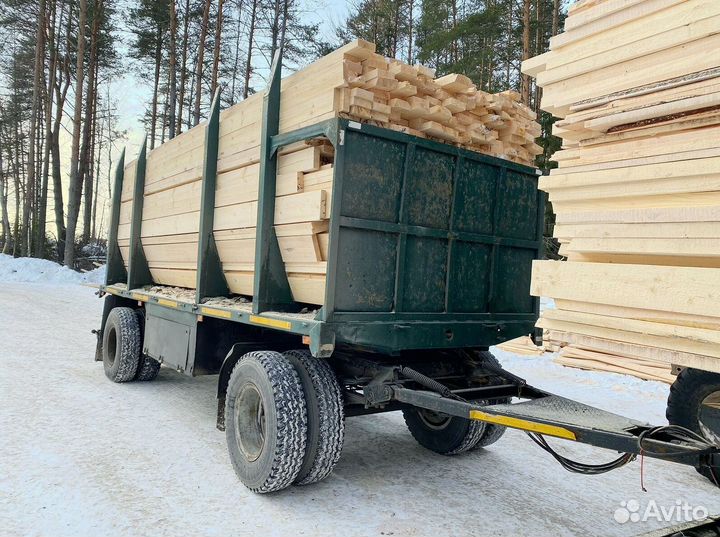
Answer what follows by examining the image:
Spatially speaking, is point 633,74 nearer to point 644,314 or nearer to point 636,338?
point 644,314

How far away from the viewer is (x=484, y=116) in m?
4.74

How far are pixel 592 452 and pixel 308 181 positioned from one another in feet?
11.8

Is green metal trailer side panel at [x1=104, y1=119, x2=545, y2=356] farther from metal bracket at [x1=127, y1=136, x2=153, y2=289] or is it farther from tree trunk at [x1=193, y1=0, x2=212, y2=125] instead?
tree trunk at [x1=193, y1=0, x2=212, y2=125]

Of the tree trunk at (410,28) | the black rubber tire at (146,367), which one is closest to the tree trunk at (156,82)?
the tree trunk at (410,28)

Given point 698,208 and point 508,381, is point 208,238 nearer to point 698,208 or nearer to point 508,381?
point 508,381

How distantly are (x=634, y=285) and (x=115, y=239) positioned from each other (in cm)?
751

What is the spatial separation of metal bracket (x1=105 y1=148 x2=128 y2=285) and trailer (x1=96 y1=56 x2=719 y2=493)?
3656 millimetres

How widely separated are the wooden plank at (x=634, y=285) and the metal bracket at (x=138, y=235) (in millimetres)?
5670

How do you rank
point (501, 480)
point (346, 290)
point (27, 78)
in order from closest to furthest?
point (346, 290) → point (501, 480) → point (27, 78)

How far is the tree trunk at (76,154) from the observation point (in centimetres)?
2215

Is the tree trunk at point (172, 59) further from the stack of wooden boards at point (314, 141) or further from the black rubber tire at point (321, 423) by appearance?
the black rubber tire at point (321, 423)

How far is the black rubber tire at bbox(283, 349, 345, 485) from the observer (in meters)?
3.92

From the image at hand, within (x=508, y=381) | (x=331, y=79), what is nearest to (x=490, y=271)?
(x=508, y=381)

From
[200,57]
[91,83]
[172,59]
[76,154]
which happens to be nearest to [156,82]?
[91,83]
